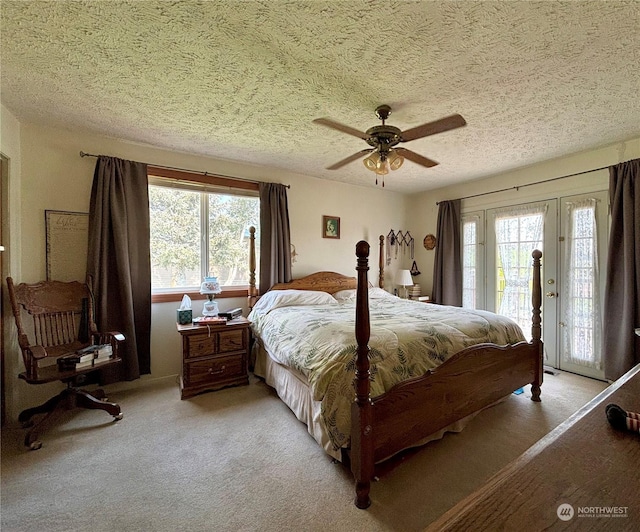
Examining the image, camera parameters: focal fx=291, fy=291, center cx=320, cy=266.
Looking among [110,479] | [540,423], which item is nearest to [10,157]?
[110,479]

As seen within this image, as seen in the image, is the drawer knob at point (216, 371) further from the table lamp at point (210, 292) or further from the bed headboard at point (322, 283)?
the bed headboard at point (322, 283)

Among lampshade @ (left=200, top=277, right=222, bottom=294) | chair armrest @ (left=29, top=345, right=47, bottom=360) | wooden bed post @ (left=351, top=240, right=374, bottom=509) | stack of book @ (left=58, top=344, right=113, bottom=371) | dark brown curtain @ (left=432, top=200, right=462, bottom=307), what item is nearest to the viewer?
wooden bed post @ (left=351, top=240, right=374, bottom=509)

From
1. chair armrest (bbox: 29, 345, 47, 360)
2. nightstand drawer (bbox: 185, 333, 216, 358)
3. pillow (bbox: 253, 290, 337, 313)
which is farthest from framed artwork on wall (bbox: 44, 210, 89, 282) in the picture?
pillow (bbox: 253, 290, 337, 313)

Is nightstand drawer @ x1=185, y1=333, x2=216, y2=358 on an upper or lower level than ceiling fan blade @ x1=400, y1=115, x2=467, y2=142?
lower

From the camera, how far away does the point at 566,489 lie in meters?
0.49

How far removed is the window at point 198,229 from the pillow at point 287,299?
457 mm

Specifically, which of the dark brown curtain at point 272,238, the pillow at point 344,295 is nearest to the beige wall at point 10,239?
the dark brown curtain at point 272,238

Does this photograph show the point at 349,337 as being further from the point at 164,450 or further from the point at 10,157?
the point at 10,157

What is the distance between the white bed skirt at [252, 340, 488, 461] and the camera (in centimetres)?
192

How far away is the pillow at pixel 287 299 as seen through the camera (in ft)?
10.7

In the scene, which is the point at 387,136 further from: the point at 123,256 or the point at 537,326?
the point at 123,256

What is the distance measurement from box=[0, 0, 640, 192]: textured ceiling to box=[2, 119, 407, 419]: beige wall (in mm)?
230

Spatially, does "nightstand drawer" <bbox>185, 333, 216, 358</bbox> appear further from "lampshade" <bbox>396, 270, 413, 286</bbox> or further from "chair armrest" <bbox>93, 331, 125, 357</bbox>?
"lampshade" <bbox>396, 270, 413, 286</bbox>

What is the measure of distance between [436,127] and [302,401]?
2198 millimetres
